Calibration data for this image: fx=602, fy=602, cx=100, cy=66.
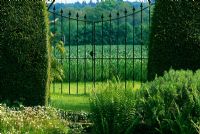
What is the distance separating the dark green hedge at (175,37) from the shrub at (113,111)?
351cm

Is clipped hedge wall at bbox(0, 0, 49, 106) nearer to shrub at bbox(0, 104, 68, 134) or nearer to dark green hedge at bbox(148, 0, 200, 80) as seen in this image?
shrub at bbox(0, 104, 68, 134)

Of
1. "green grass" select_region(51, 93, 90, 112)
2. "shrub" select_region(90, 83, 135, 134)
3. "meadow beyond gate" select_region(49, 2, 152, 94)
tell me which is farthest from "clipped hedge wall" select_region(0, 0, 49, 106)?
"shrub" select_region(90, 83, 135, 134)

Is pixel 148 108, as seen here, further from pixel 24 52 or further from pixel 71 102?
pixel 71 102

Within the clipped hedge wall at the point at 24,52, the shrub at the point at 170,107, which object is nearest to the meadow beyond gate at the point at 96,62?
the shrub at the point at 170,107

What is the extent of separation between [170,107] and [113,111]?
768 millimetres

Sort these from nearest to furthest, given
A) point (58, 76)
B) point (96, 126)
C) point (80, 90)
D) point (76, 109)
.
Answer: point (96, 126) → point (76, 109) → point (58, 76) → point (80, 90)

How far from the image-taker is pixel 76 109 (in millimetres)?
11430

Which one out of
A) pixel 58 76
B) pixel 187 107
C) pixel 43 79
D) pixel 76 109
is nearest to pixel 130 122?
pixel 187 107

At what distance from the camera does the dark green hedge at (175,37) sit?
1073 centimetres

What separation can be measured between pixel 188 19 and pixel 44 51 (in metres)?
2.65

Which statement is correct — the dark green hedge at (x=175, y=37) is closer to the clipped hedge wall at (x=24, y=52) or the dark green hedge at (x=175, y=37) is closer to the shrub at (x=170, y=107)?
the clipped hedge wall at (x=24, y=52)

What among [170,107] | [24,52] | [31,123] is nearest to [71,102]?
[24,52]

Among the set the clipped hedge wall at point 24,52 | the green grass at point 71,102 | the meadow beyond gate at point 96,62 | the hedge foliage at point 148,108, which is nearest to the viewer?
the hedge foliage at point 148,108

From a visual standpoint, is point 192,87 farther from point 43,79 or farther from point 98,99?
point 43,79
